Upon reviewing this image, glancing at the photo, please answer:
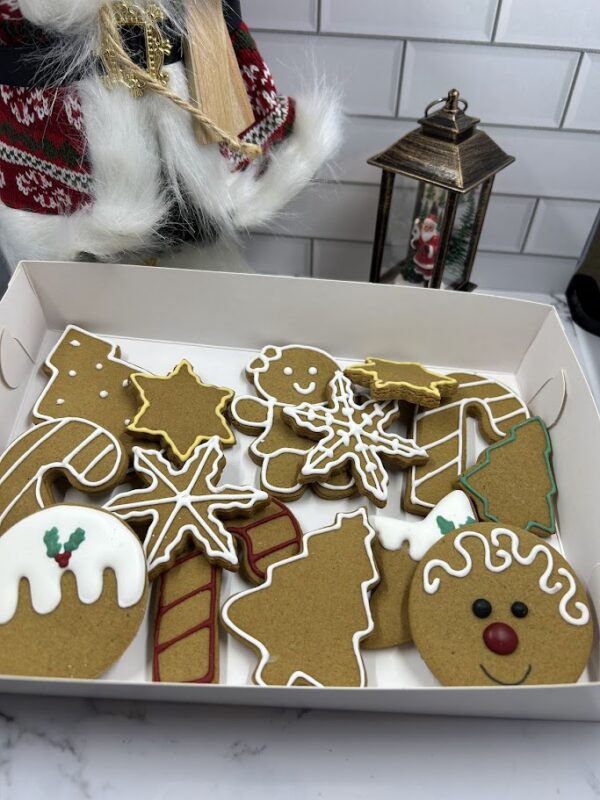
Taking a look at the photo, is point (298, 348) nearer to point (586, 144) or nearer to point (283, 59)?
point (283, 59)

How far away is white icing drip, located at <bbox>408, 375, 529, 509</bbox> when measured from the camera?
0.82 m

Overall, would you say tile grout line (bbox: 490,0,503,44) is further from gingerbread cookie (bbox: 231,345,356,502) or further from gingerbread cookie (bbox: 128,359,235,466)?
gingerbread cookie (bbox: 128,359,235,466)

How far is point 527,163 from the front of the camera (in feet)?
3.36

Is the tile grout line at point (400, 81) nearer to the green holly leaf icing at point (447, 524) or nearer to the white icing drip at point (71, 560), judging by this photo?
the green holly leaf icing at point (447, 524)

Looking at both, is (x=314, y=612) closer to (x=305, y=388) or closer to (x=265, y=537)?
(x=265, y=537)

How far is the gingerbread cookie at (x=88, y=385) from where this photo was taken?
2.81 ft

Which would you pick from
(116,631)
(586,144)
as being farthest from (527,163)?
(116,631)

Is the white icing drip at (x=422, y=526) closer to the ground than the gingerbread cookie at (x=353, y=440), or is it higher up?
closer to the ground

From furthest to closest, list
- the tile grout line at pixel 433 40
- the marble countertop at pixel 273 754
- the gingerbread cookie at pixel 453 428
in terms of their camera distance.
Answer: the tile grout line at pixel 433 40 → the gingerbread cookie at pixel 453 428 → the marble countertop at pixel 273 754

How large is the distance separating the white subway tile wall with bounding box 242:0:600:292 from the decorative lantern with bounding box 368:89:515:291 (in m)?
0.04

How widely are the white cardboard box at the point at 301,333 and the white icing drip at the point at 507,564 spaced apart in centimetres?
4

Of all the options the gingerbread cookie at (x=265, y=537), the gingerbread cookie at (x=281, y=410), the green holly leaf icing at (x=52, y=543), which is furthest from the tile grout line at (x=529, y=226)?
the green holly leaf icing at (x=52, y=543)

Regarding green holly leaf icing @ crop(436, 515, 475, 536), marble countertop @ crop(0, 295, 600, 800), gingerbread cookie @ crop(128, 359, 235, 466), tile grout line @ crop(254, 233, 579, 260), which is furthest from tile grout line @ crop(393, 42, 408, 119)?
marble countertop @ crop(0, 295, 600, 800)

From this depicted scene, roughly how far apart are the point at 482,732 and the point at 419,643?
10cm
